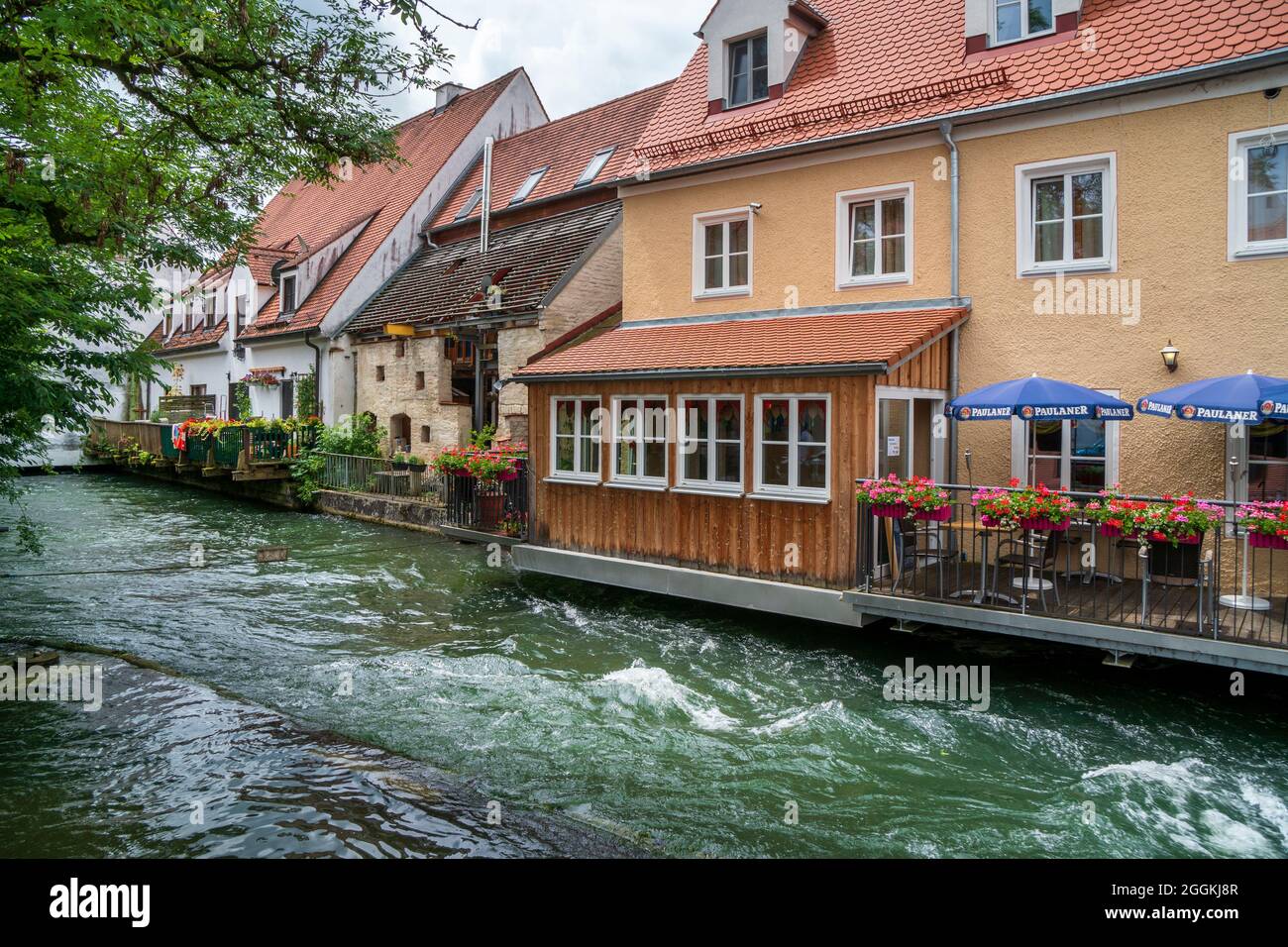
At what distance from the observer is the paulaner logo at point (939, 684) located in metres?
9.90

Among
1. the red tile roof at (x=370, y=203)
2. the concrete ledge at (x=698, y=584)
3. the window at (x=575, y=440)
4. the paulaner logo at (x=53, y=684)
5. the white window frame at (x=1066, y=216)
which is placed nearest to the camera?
Answer: the paulaner logo at (x=53, y=684)

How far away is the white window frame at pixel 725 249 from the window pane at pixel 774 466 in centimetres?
414

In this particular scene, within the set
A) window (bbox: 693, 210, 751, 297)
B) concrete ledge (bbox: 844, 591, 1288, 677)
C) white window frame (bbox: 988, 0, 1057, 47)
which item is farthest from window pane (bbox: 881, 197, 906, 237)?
concrete ledge (bbox: 844, 591, 1288, 677)

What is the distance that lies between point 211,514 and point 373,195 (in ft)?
42.8

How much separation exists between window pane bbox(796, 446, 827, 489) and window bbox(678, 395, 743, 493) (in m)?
0.97

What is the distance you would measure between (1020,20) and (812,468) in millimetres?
7498

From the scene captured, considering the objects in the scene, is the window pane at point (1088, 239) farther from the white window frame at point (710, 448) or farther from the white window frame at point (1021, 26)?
the white window frame at point (710, 448)

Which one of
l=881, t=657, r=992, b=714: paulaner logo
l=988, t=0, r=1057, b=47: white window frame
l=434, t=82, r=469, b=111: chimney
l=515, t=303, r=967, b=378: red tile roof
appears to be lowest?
l=881, t=657, r=992, b=714: paulaner logo

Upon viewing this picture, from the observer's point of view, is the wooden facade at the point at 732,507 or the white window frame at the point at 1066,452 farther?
the white window frame at the point at 1066,452

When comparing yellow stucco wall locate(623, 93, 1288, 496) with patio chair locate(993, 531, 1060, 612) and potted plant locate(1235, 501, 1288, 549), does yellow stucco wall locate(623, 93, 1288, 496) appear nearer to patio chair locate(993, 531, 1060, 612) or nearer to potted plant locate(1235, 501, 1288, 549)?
patio chair locate(993, 531, 1060, 612)

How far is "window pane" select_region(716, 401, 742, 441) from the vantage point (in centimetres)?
1225

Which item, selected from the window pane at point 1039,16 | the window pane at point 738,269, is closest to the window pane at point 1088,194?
the window pane at point 1039,16
